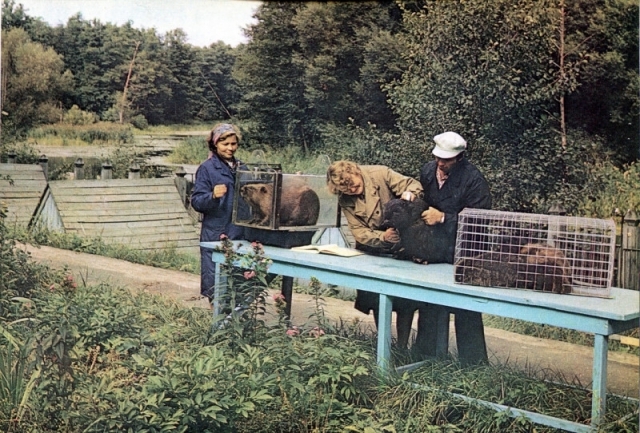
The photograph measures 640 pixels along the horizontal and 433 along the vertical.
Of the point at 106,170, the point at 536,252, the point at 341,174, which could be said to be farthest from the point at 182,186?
the point at 536,252

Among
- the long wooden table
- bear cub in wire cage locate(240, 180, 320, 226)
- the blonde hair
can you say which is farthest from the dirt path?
the blonde hair

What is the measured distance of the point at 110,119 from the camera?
154 inches

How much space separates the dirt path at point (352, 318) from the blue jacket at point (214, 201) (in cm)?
24

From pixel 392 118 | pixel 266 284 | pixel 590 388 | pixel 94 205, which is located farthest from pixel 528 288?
pixel 94 205

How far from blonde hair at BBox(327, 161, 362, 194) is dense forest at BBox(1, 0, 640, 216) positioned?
5cm

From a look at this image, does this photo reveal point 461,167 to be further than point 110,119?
No

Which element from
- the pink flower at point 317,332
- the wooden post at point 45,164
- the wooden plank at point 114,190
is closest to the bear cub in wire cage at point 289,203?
the wooden plank at point 114,190

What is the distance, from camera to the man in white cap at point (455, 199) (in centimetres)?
337

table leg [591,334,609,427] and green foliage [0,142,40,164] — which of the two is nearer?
table leg [591,334,609,427]

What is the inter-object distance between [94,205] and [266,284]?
91 centimetres

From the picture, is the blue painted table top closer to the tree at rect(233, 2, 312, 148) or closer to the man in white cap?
the man in white cap

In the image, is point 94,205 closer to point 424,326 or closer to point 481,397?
point 424,326

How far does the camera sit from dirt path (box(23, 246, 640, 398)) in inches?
120

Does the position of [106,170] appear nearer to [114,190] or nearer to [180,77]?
[114,190]
